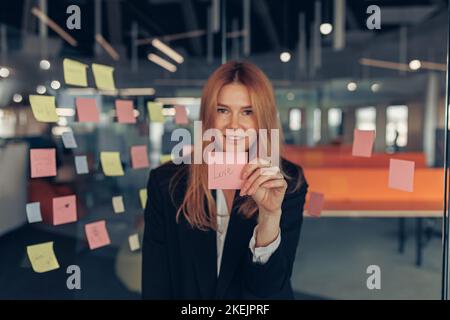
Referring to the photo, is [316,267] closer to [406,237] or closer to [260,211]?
[406,237]

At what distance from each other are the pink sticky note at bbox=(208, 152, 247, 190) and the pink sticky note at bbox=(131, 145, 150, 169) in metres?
1.09

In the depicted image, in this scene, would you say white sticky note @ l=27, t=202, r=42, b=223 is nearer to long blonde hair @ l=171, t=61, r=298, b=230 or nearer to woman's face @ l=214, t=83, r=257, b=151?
long blonde hair @ l=171, t=61, r=298, b=230

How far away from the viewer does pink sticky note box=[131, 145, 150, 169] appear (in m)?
2.35

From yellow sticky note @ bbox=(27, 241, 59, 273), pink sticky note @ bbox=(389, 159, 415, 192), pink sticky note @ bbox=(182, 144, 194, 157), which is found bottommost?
yellow sticky note @ bbox=(27, 241, 59, 273)

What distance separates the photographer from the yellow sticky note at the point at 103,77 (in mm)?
1962

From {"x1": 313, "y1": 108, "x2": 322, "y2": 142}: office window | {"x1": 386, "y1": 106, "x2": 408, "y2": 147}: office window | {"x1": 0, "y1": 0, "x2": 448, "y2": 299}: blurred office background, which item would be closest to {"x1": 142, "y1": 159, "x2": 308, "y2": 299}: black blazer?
{"x1": 0, "y1": 0, "x2": 448, "y2": 299}: blurred office background

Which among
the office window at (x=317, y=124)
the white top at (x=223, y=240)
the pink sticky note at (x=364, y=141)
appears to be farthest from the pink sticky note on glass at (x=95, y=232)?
the office window at (x=317, y=124)

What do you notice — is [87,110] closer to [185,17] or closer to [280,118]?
[280,118]

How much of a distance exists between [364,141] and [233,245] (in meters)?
0.77

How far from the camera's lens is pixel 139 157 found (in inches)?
93.3

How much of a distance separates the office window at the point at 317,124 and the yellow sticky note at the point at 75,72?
9.58 meters

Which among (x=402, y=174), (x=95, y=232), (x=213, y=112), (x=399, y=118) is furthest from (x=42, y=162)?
(x=399, y=118)

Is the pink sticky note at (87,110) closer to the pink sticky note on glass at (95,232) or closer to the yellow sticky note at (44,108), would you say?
the yellow sticky note at (44,108)
